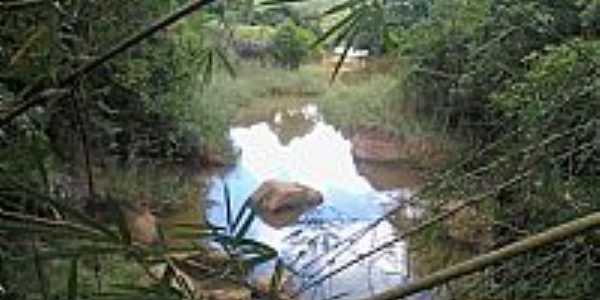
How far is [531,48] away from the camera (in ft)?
12.5

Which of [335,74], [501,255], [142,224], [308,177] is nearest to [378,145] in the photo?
[308,177]

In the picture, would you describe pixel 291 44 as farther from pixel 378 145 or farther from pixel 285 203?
pixel 285 203

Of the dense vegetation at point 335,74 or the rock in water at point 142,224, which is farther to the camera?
the rock in water at point 142,224

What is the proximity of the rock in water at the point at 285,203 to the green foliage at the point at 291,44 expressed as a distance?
118 inches

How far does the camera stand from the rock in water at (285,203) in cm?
620

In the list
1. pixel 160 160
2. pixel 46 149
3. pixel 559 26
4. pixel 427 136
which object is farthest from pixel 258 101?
pixel 46 149

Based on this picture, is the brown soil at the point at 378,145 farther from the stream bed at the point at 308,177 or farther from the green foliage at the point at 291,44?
the green foliage at the point at 291,44

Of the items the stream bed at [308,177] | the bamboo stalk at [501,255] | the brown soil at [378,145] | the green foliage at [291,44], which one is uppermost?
the bamboo stalk at [501,255]

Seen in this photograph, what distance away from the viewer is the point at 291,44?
32.7 feet

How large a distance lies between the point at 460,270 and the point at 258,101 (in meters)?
9.68

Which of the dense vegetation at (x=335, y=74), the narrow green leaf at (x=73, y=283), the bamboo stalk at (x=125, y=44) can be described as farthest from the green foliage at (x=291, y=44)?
the narrow green leaf at (x=73, y=283)

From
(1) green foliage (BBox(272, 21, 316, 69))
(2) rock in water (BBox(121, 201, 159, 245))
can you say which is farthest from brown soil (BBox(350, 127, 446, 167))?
(2) rock in water (BBox(121, 201, 159, 245))

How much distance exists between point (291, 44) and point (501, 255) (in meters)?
9.45

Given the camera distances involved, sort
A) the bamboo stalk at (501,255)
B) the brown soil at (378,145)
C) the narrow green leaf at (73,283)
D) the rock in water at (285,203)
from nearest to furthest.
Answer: the bamboo stalk at (501,255) → the narrow green leaf at (73,283) → the rock in water at (285,203) → the brown soil at (378,145)
